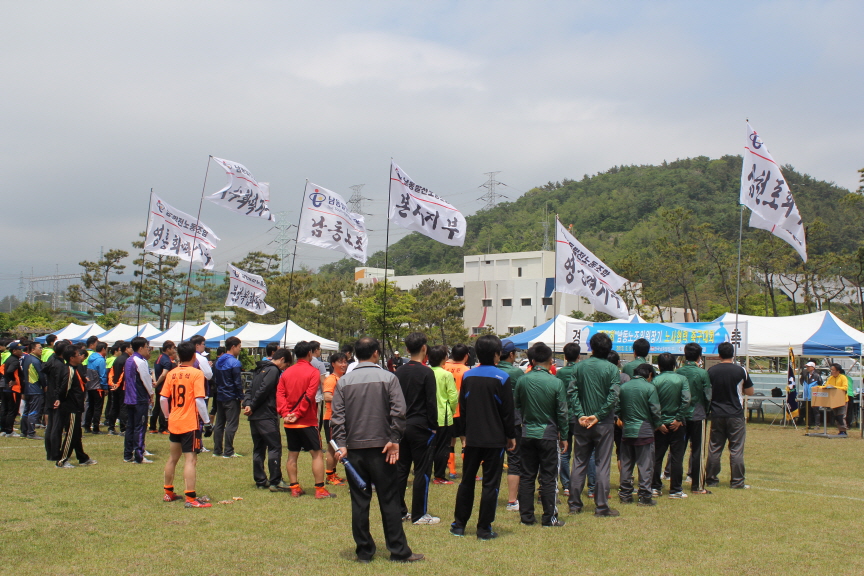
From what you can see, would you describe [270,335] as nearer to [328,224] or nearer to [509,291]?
[328,224]

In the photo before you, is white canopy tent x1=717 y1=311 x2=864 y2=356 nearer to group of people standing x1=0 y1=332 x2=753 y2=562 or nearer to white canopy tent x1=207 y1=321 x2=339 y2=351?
group of people standing x1=0 y1=332 x2=753 y2=562

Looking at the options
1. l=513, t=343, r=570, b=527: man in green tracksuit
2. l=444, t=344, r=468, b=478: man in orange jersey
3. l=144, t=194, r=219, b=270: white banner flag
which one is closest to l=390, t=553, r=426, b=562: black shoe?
l=444, t=344, r=468, b=478: man in orange jersey

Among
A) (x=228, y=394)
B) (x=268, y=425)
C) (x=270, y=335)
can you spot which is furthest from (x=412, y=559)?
(x=270, y=335)

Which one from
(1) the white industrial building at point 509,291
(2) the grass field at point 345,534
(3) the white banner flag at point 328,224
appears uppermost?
(1) the white industrial building at point 509,291

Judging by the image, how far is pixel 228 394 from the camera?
10766 mm

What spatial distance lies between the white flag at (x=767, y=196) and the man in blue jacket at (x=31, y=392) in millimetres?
13763

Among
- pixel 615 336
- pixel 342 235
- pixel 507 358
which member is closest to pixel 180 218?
pixel 342 235

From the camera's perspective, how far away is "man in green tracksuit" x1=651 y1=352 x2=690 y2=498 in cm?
836

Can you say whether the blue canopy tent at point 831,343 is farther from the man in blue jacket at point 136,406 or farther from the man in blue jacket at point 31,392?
the man in blue jacket at point 31,392

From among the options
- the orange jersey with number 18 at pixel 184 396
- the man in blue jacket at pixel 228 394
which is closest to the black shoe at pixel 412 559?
the orange jersey with number 18 at pixel 184 396

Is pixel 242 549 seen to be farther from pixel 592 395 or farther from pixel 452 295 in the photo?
pixel 452 295

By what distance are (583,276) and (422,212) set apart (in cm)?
395

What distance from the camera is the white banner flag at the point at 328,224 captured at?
14634mm

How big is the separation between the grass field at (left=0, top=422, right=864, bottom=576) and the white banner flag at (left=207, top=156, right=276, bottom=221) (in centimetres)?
798
